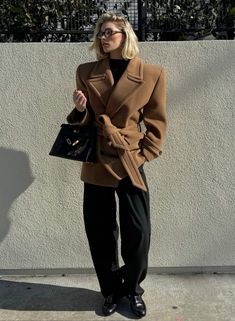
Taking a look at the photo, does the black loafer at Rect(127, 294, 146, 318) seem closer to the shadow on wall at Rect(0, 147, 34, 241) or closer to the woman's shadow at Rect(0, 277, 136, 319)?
the woman's shadow at Rect(0, 277, 136, 319)

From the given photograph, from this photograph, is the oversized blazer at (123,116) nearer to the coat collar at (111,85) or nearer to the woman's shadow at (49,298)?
the coat collar at (111,85)

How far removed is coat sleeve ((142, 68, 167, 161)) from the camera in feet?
8.84

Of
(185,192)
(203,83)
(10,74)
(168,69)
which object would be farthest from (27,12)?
(185,192)

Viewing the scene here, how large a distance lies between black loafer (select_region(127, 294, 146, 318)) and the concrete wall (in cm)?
54

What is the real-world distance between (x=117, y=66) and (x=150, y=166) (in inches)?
35.6

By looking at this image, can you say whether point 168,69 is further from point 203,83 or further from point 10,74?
→ point 10,74

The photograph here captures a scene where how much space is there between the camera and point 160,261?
3.53 meters

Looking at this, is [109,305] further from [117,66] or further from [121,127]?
[117,66]

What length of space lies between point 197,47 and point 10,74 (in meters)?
1.32

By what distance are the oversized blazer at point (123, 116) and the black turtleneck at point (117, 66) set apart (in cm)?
4

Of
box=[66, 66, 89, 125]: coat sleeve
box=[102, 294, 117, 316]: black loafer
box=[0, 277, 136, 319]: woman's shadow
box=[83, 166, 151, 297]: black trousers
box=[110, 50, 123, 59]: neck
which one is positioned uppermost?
box=[110, 50, 123, 59]: neck

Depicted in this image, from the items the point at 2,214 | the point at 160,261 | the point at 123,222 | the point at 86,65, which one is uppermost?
the point at 86,65

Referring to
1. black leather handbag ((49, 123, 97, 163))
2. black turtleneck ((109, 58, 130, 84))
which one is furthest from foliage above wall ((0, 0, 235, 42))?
black leather handbag ((49, 123, 97, 163))

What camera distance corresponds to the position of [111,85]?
266 centimetres
